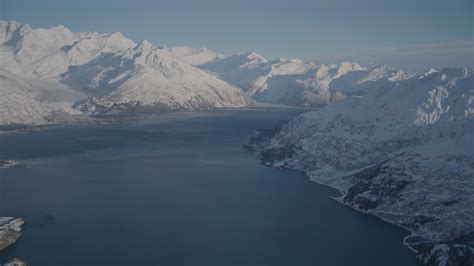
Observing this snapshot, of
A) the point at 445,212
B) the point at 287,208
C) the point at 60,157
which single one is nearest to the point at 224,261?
the point at 287,208

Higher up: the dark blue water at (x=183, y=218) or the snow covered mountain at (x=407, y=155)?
the snow covered mountain at (x=407, y=155)

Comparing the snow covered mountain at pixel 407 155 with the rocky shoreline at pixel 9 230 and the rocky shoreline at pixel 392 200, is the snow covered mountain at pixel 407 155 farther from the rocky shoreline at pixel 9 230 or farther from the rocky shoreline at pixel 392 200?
the rocky shoreline at pixel 9 230

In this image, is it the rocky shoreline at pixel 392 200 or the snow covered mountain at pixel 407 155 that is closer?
the rocky shoreline at pixel 392 200

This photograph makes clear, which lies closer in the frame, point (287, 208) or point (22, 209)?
point (22, 209)

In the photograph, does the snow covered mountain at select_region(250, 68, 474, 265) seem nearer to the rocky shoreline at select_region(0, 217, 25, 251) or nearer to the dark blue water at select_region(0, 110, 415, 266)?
the dark blue water at select_region(0, 110, 415, 266)

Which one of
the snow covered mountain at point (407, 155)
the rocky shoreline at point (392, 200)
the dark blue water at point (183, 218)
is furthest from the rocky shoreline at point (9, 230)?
the snow covered mountain at point (407, 155)

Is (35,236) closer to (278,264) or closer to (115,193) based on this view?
(115,193)
